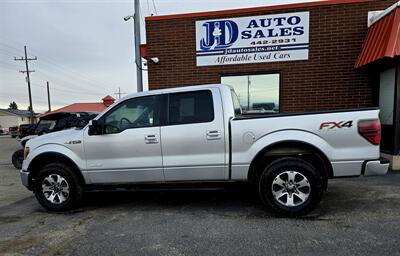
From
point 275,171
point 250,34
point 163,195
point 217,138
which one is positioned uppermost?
point 250,34

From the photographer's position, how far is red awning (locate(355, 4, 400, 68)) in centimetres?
658

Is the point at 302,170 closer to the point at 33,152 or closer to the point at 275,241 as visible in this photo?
the point at 275,241

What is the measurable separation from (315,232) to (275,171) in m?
0.96

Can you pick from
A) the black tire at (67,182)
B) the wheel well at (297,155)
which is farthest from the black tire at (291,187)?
the black tire at (67,182)

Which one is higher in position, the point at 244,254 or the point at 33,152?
the point at 33,152

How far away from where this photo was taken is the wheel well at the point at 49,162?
16.9 feet

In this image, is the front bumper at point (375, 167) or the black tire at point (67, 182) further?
the black tire at point (67, 182)

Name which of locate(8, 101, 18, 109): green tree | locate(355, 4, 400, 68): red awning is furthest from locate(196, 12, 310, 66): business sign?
locate(8, 101, 18, 109): green tree

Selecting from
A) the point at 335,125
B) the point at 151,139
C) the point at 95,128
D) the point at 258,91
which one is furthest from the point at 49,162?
the point at 258,91

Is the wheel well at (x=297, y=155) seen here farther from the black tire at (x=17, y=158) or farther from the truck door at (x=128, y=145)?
the black tire at (x=17, y=158)

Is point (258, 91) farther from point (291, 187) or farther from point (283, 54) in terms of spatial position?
point (291, 187)

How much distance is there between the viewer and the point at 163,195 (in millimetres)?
6117

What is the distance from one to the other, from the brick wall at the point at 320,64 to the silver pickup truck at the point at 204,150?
4.18m

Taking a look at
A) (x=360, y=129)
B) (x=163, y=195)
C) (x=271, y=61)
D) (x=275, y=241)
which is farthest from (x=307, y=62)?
(x=275, y=241)
